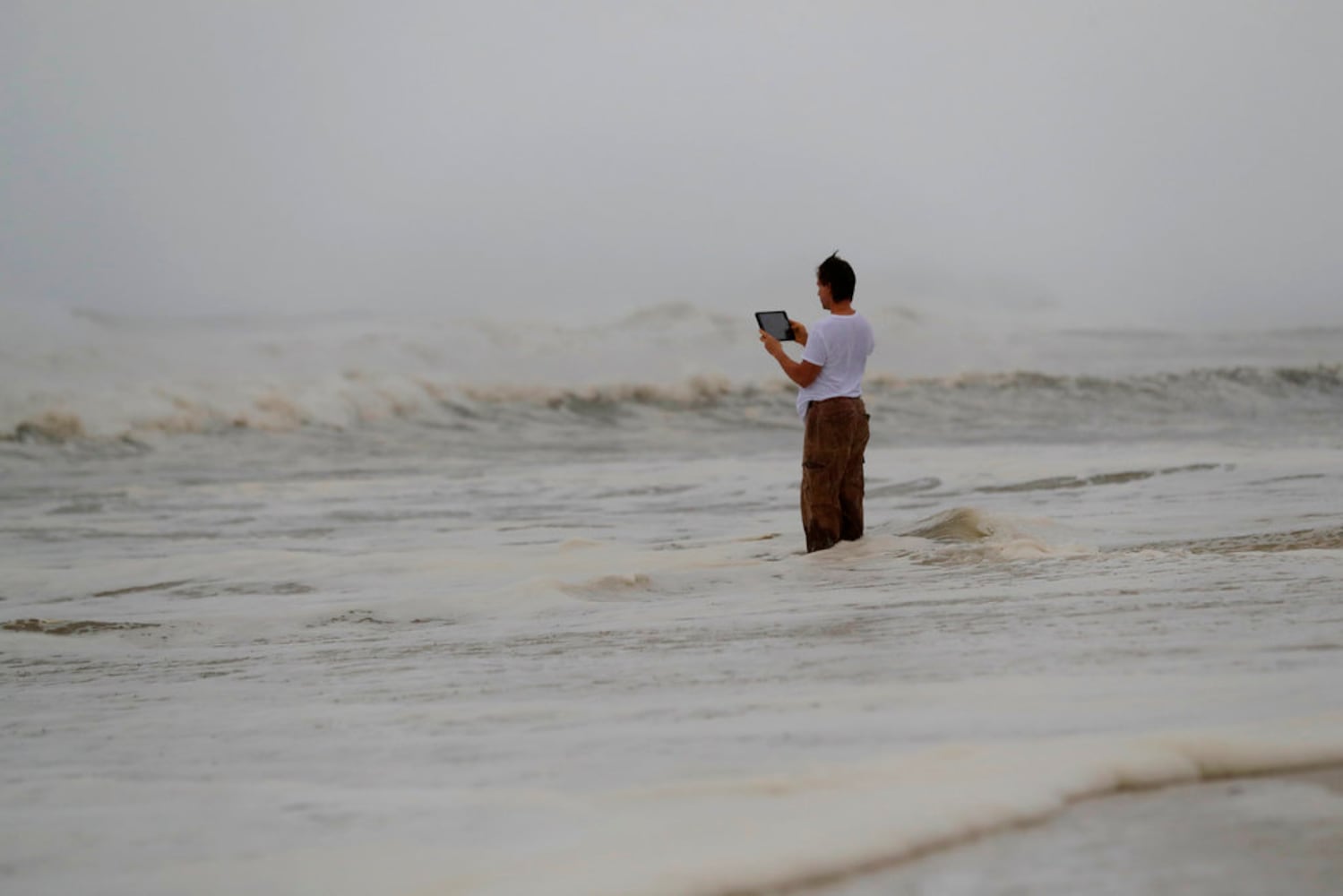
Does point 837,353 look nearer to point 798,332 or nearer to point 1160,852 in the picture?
point 798,332

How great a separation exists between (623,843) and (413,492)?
10.2 metres

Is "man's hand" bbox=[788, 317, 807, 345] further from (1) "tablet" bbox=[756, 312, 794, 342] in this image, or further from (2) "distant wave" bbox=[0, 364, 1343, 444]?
(2) "distant wave" bbox=[0, 364, 1343, 444]

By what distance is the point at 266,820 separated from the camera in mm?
1761

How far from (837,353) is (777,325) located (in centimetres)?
25

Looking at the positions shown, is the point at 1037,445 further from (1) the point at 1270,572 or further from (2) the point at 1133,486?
(1) the point at 1270,572

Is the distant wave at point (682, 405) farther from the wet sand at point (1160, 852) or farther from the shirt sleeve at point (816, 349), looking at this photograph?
the wet sand at point (1160, 852)

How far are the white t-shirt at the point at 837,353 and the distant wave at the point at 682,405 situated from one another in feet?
49.0

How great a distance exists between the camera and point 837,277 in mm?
5082

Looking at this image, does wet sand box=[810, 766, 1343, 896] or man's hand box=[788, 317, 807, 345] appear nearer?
wet sand box=[810, 766, 1343, 896]

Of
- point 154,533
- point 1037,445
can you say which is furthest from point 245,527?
point 1037,445

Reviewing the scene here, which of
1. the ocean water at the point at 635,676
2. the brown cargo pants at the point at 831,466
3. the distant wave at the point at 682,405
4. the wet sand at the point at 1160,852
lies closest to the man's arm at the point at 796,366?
the brown cargo pants at the point at 831,466

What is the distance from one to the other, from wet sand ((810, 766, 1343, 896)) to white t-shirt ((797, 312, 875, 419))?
3.41 m

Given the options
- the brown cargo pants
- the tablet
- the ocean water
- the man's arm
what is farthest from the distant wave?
the man's arm

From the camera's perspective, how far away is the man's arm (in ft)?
16.4
